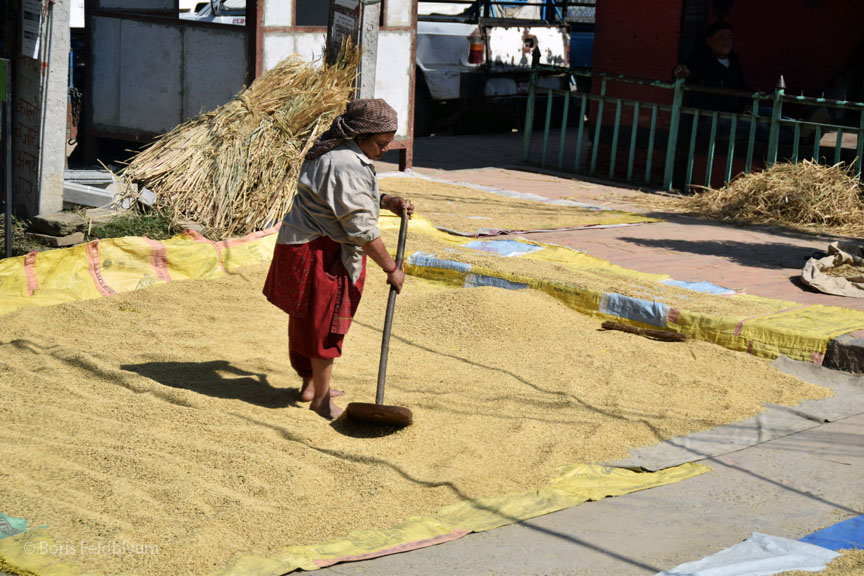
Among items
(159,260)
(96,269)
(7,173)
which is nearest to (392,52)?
(159,260)

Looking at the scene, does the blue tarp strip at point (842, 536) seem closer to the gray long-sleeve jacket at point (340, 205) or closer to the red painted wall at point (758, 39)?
the gray long-sleeve jacket at point (340, 205)

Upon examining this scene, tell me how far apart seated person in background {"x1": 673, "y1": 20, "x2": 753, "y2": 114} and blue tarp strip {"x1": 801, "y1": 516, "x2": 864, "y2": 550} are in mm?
7845

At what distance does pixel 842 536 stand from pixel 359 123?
2423mm

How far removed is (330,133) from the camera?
14.5ft

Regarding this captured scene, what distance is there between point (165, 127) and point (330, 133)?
646 cm

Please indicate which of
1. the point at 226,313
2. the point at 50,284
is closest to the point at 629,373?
the point at 226,313

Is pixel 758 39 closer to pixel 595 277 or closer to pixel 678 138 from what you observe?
pixel 678 138

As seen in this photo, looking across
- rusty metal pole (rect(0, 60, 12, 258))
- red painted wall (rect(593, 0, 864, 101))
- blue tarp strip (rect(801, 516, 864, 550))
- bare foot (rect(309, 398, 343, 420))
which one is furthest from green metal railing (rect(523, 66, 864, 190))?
blue tarp strip (rect(801, 516, 864, 550))

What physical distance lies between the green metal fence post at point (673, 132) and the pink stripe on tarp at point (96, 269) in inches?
248

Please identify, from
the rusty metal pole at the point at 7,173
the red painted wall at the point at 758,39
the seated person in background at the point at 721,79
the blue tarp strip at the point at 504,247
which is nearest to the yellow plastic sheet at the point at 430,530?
the blue tarp strip at the point at 504,247

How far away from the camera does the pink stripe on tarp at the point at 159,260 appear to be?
6.75 metres

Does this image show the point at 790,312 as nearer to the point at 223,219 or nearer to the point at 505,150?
the point at 223,219

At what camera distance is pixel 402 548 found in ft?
A: 10.8

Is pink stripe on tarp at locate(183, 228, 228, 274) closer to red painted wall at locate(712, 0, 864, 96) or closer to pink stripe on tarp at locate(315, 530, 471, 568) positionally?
pink stripe on tarp at locate(315, 530, 471, 568)
